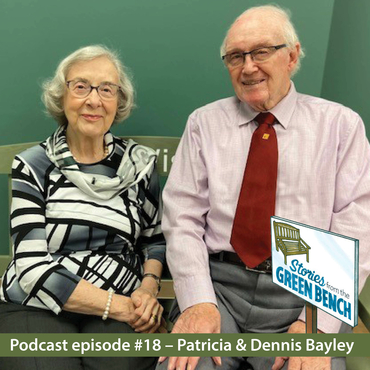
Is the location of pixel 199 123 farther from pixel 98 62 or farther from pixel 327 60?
pixel 327 60

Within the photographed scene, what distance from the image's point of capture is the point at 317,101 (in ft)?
4.82

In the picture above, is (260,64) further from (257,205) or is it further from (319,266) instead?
(319,266)

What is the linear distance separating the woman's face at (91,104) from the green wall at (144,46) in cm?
35

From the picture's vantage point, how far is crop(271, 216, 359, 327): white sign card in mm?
722

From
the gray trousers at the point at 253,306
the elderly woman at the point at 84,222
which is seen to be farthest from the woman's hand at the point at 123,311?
the gray trousers at the point at 253,306

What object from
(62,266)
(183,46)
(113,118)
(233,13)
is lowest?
(62,266)

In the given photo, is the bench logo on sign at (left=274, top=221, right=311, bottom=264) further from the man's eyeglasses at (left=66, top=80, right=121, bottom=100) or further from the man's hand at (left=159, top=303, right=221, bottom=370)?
the man's eyeglasses at (left=66, top=80, right=121, bottom=100)

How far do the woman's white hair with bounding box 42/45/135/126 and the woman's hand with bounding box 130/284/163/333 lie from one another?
0.67m

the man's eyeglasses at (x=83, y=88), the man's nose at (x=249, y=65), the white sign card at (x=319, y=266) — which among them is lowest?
the white sign card at (x=319, y=266)

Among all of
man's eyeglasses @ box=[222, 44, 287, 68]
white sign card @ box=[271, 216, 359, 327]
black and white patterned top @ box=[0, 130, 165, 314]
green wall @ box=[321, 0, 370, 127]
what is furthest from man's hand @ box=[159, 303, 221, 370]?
green wall @ box=[321, 0, 370, 127]

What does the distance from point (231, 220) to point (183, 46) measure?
2.83ft

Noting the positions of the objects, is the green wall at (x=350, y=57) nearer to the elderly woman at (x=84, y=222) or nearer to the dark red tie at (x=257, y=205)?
the dark red tie at (x=257, y=205)

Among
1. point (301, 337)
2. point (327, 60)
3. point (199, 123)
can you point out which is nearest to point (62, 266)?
point (199, 123)

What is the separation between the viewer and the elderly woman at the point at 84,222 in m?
1.44
